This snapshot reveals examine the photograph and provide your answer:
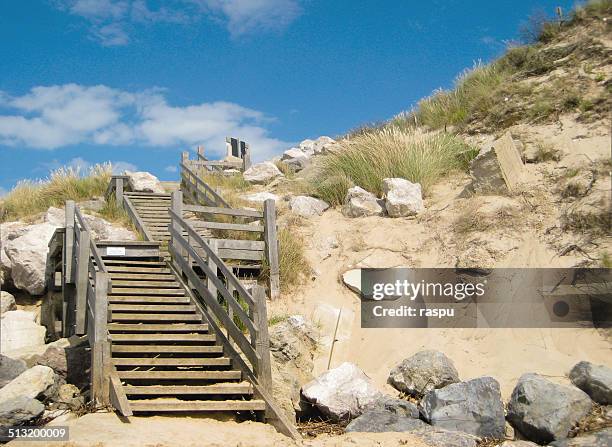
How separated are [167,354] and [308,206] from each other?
21.4 ft

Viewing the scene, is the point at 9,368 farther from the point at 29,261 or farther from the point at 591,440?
the point at 591,440

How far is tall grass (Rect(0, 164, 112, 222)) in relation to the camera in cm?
1881

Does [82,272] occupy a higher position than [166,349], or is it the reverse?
[82,272]

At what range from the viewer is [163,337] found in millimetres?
8898

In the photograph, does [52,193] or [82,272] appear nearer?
[82,272]

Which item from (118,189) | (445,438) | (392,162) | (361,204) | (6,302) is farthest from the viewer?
(118,189)

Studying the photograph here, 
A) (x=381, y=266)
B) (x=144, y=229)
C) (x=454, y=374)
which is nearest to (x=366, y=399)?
(x=454, y=374)

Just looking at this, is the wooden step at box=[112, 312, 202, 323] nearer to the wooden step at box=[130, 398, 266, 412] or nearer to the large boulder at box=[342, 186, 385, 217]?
the wooden step at box=[130, 398, 266, 412]

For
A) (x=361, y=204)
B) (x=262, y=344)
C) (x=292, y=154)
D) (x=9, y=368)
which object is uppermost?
(x=292, y=154)

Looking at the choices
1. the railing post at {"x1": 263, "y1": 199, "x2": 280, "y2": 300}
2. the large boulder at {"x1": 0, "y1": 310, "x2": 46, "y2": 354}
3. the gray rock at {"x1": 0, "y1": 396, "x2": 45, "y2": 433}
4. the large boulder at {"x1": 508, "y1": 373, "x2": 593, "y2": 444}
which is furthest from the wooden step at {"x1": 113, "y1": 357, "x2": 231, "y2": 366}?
the large boulder at {"x1": 0, "y1": 310, "x2": 46, "y2": 354}

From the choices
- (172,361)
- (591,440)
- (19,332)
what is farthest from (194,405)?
(19,332)

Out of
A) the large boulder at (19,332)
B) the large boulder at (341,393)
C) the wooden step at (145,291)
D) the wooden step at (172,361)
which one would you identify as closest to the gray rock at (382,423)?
the large boulder at (341,393)

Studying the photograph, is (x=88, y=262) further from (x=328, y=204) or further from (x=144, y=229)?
(x=328, y=204)

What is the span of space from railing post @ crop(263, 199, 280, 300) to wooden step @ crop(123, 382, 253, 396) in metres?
3.94
